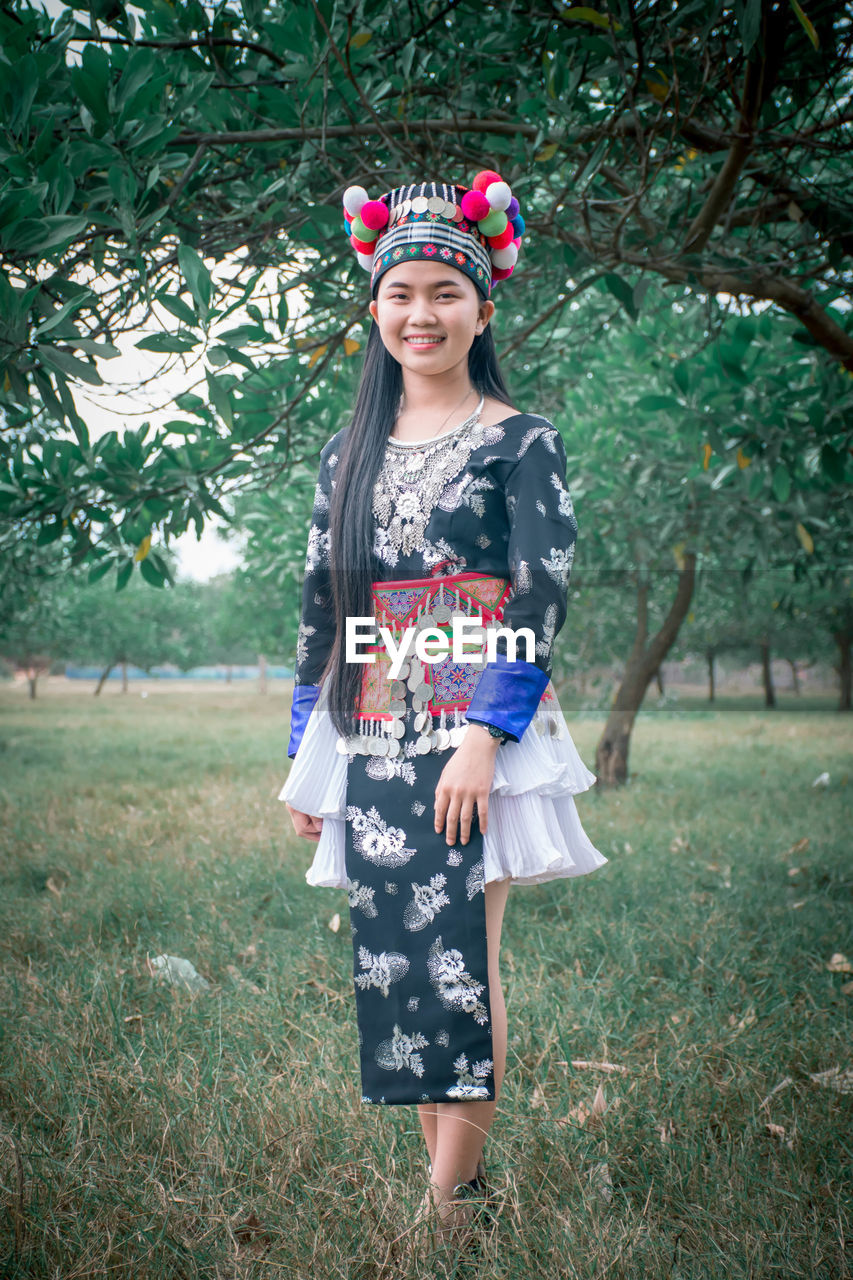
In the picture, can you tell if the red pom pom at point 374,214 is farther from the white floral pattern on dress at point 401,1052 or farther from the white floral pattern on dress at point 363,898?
the white floral pattern on dress at point 401,1052

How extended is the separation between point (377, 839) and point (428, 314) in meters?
1.09

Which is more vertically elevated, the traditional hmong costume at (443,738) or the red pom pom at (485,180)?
the red pom pom at (485,180)

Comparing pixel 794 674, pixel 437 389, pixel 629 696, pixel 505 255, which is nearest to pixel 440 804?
pixel 437 389

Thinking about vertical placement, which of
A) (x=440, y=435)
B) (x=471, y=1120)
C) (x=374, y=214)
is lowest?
(x=471, y=1120)

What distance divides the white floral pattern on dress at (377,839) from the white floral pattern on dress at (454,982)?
0.57 ft

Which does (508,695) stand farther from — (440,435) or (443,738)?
(440,435)

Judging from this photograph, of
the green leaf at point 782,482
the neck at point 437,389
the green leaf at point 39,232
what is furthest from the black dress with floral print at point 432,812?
the green leaf at point 782,482

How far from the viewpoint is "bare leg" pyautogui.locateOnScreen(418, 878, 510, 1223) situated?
171 cm

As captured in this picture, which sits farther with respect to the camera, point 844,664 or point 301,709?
point 844,664

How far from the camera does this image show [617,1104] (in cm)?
214

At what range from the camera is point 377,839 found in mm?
1776

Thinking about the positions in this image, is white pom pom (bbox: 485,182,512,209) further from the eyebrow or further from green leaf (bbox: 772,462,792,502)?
green leaf (bbox: 772,462,792,502)

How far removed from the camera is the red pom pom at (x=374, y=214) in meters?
1.87

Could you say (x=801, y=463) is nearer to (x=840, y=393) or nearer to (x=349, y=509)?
(x=840, y=393)
